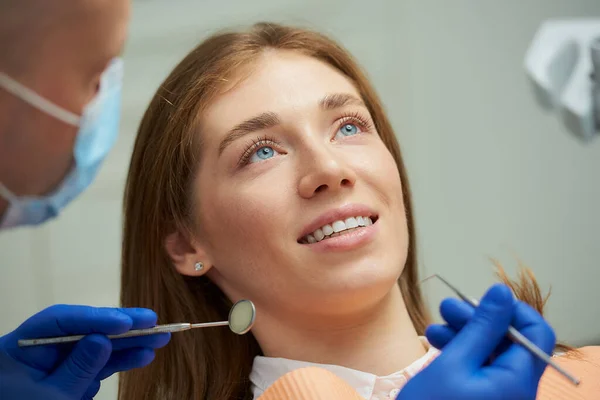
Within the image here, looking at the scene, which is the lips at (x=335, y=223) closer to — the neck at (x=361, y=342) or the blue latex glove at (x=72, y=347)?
the neck at (x=361, y=342)

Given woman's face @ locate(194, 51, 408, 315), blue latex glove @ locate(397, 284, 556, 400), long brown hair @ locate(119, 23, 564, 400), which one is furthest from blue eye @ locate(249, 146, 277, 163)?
blue latex glove @ locate(397, 284, 556, 400)

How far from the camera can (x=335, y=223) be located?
59.6 inches

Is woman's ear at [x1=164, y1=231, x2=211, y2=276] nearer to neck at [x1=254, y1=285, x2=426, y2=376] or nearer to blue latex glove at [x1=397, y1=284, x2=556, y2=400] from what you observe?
neck at [x1=254, y1=285, x2=426, y2=376]

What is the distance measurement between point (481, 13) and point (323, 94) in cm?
134

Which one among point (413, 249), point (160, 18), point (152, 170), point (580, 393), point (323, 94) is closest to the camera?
point (580, 393)

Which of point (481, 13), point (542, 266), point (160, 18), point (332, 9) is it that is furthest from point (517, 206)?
point (160, 18)

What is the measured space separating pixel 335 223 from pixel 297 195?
90 millimetres

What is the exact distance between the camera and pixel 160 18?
2611 millimetres

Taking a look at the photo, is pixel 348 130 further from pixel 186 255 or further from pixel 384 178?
pixel 186 255

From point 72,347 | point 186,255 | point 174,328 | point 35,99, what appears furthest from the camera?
point 186,255

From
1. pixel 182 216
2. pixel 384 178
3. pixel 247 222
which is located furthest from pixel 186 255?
pixel 384 178

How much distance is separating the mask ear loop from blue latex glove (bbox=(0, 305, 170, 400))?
408 millimetres

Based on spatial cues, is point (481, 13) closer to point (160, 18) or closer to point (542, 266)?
point (542, 266)

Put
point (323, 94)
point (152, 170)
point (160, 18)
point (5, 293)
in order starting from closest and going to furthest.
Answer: point (323, 94) → point (152, 170) → point (5, 293) → point (160, 18)
